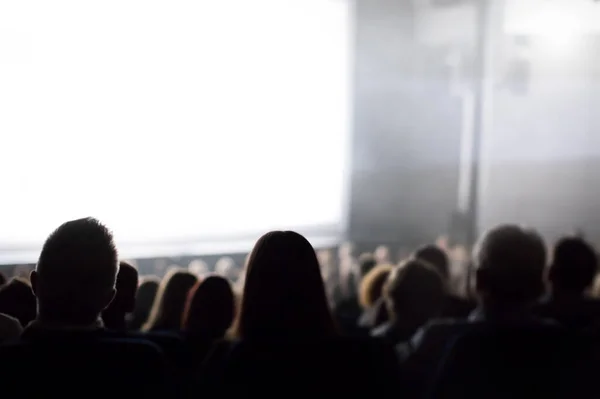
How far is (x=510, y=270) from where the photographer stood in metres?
2.23

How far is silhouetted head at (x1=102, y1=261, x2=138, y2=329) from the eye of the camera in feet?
7.46

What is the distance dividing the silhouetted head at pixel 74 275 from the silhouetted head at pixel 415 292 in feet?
4.64

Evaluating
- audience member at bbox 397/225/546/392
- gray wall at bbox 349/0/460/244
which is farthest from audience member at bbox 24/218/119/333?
gray wall at bbox 349/0/460/244

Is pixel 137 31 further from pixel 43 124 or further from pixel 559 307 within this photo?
pixel 559 307

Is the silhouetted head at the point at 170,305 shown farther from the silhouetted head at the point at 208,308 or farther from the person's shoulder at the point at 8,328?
the person's shoulder at the point at 8,328

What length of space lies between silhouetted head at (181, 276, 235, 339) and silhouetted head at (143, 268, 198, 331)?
32cm

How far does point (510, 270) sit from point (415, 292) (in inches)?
26.8

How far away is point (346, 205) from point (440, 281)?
21.9 ft

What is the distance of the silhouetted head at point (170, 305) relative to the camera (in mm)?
2883

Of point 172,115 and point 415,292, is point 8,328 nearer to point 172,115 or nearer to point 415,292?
point 415,292

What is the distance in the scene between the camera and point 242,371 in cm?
176

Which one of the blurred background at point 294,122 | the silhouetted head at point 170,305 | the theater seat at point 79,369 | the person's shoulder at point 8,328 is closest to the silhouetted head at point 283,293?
the theater seat at point 79,369

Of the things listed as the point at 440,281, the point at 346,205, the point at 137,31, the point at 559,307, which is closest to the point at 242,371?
the point at 440,281

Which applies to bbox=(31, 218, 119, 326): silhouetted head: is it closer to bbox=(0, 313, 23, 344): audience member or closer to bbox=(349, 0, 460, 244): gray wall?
bbox=(0, 313, 23, 344): audience member
